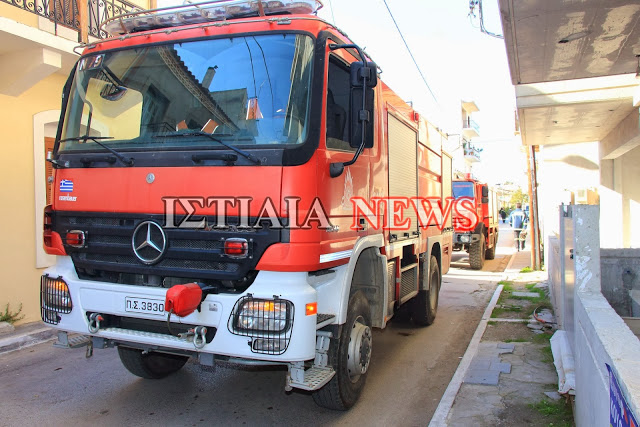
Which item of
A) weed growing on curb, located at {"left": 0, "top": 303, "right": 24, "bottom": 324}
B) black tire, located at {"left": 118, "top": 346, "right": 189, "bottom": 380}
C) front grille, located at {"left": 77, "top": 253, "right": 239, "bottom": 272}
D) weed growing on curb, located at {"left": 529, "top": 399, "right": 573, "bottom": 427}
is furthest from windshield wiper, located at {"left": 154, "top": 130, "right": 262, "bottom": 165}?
weed growing on curb, located at {"left": 0, "top": 303, "right": 24, "bottom": 324}

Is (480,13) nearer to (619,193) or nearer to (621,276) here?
(621,276)

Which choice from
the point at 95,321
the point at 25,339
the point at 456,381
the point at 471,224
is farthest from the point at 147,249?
the point at 471,224

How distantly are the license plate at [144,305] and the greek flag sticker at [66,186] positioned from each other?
104 cm

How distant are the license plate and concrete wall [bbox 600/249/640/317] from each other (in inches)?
239

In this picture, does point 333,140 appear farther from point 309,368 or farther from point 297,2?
point 309,368

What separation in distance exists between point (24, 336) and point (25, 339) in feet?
0.24

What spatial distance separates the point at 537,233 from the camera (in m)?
12.7

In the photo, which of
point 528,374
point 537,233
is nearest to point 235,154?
point 528,374

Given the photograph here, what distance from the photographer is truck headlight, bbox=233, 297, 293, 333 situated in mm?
3074

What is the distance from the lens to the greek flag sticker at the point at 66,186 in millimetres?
3771

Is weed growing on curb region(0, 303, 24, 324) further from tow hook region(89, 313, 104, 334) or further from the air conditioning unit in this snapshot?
the air conditioning unit

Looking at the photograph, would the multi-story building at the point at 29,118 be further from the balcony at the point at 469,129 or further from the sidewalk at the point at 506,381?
the balcony at the point at 469,129

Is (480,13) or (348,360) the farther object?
(480,13)

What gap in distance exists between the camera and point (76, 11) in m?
7.34
